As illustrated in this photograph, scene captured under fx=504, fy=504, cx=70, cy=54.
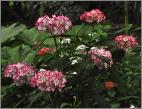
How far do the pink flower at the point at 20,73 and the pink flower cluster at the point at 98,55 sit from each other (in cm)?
37

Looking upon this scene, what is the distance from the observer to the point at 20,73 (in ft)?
9.77

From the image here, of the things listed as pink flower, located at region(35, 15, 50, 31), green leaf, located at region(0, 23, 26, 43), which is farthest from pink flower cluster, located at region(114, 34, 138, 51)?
green leaf, located at region(0, 23, 26, 43)

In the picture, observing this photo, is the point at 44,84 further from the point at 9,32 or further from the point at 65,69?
the point at 9,32

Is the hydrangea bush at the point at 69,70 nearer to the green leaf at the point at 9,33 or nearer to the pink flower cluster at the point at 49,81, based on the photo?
the pink flower cluster at the point at 49,81

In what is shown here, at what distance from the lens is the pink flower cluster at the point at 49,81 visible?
9.27 ft

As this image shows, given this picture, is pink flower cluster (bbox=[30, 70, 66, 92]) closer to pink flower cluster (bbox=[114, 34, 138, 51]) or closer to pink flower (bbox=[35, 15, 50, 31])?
pink flower (bbox=[35, 15, 50, 31])

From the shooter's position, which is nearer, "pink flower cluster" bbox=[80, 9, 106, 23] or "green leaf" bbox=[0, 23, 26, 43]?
"pink flower cluster" bbox=[80, 9, 106, 23]

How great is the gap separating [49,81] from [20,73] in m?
0.24

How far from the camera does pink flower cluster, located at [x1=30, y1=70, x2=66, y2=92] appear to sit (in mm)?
2826

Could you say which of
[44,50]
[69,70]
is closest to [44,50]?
[44,50]

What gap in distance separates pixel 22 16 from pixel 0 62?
460 cm

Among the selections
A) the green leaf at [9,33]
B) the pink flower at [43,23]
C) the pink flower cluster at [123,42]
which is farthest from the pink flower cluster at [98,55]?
the green leaf at [9,33]

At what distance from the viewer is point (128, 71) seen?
468 cm

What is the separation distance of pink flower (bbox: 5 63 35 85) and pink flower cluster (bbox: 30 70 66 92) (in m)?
0.15
